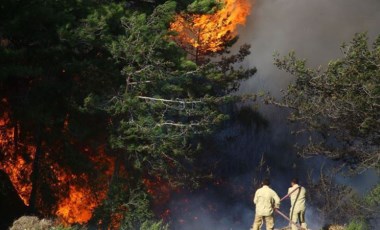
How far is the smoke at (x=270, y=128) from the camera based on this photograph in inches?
1239

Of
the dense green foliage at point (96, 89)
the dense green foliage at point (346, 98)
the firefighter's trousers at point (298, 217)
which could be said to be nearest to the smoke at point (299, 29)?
the dense green foliage at point (96, 89)

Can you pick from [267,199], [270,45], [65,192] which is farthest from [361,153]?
[270,45]

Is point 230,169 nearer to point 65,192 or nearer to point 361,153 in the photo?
point 65,192

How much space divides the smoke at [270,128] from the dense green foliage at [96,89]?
419 inches

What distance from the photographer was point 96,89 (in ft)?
57.5

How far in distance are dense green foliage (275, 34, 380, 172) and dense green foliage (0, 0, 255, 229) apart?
3.16 meters

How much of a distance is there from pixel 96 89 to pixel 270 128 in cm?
2540

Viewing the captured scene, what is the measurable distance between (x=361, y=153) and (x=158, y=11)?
900cm

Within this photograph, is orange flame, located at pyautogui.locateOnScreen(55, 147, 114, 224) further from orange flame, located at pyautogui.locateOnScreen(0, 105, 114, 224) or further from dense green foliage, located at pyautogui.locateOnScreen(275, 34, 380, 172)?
dense green foliage, located at pyautogui.locateOnScreen(275, 34, 380, 172)

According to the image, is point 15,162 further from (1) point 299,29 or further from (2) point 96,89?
(1) point 299,29

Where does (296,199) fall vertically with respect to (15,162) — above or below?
below

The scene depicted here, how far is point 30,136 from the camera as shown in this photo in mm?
20000

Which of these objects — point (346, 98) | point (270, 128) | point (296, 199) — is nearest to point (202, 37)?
point (346, 98)

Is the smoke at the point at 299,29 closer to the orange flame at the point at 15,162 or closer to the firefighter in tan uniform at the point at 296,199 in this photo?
the orange flame at the point at 15,162
